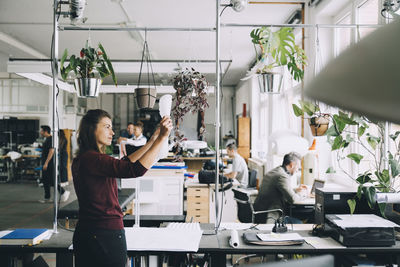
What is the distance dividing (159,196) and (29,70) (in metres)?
3.30

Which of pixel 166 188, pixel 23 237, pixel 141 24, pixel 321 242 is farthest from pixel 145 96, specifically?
pixel 141 24

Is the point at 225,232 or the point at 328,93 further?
the point at 225,232

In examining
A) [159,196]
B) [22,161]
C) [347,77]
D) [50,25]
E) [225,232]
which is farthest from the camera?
[22,161]

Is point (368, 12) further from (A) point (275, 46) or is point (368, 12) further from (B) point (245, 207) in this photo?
(B) point (245, 207)

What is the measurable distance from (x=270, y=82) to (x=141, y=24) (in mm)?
4630

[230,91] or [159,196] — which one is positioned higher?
[230,91]

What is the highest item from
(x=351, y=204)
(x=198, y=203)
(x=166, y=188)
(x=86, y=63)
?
(x=86, y=63)

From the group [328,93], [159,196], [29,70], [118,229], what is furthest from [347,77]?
[29,70]

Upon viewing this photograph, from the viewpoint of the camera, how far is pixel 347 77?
12.9 inches

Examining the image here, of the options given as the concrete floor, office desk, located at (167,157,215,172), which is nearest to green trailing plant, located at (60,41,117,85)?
the concrete floor

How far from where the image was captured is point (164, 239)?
2350 mm

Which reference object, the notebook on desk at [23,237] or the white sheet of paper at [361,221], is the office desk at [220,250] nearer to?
the notebook on desk at [23,237]

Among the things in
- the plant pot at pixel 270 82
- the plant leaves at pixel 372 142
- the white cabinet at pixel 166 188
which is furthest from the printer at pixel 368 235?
the white cabinet at pixel 166 188

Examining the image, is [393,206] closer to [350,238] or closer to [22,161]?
[350,238]
